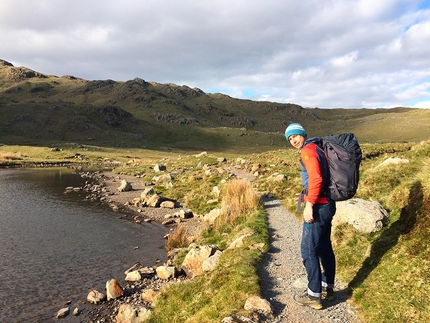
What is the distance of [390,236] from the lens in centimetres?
941

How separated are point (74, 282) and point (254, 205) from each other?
34.8ft

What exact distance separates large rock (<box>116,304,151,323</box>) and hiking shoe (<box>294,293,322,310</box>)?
521cm

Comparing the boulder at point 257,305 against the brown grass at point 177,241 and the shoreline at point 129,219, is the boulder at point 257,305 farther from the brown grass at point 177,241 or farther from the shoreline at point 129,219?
the brown grass at point 177,241

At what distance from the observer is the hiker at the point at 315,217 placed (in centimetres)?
684

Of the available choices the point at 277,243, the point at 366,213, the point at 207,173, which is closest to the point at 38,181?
the point at 207,173

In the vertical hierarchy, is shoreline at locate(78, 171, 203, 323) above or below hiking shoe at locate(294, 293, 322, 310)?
below

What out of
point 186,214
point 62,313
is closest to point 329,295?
point 62,313

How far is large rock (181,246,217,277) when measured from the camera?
13711 millimetres

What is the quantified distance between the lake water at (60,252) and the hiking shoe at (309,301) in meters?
8.20

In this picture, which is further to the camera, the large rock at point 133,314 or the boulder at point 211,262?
the boulder at point 211,262

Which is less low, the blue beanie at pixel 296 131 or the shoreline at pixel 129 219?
the blue beanie at pixel 296 131

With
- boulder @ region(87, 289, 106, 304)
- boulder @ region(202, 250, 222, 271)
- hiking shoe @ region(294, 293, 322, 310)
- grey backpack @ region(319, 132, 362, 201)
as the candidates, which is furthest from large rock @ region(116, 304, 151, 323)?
grey backpack @ region(319, 132, 362, 201)

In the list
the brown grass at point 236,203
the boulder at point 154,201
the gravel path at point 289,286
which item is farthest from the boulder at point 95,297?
the boulder at point 154,201

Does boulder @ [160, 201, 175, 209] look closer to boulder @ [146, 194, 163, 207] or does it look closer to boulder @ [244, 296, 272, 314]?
boulder @ [146, 194, 163, 207]
